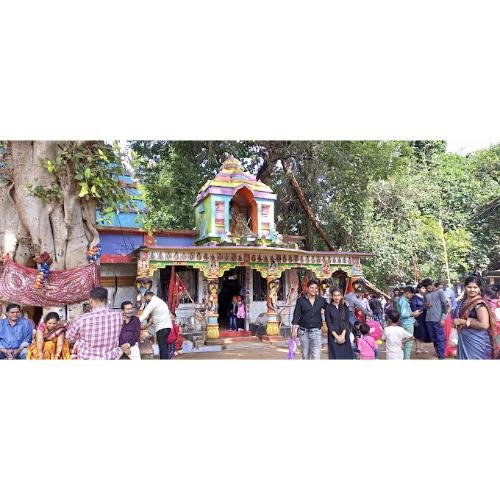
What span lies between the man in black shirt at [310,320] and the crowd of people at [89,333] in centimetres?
192

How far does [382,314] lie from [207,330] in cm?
405

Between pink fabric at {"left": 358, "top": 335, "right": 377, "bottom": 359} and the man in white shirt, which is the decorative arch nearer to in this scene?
the man in white shirt

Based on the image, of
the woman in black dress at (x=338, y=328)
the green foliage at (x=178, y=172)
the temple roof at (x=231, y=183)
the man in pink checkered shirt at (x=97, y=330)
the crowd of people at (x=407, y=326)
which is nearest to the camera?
the man in pink checkered shirt at (x=97, y=330)

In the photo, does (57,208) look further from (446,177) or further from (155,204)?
(446,177)

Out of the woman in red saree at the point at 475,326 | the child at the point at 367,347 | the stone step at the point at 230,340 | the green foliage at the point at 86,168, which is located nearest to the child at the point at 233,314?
the stone step at the point at 230,340

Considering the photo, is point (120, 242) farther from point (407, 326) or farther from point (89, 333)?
point (407, 326)

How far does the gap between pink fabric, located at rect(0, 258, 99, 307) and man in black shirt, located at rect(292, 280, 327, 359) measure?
3.55 meters

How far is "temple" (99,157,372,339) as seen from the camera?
31.1 ft

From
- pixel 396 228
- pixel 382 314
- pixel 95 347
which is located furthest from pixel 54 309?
pixel 396 228

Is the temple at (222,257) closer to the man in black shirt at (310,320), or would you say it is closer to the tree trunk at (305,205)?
the tree trunk at (305,205)

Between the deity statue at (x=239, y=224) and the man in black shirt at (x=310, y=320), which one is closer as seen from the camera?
the man in black shirt at (x=310, y=320)

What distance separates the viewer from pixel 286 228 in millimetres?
13117

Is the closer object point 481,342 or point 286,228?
point 481,342

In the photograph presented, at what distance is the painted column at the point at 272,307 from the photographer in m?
10.3
